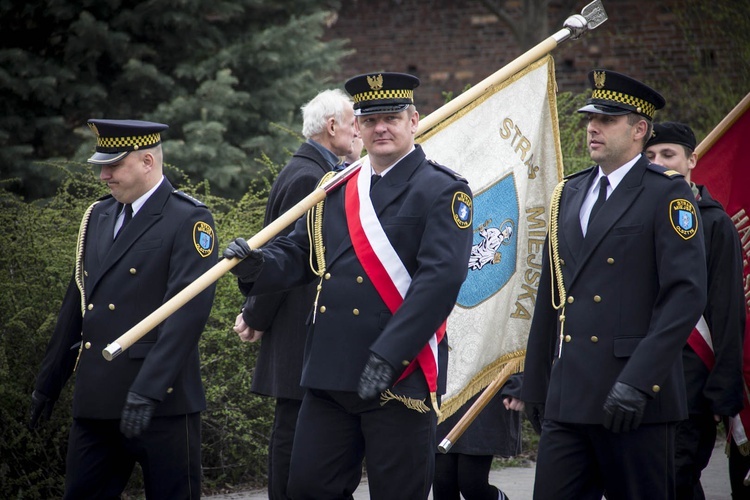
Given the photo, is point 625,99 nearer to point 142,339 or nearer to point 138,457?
point 142,339

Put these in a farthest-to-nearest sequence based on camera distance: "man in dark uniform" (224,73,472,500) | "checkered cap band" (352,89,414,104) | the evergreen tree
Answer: the evergreen tree < "checkered cap band" (352,89,414,104) < "man in dark uniform" (224,73,472,500)

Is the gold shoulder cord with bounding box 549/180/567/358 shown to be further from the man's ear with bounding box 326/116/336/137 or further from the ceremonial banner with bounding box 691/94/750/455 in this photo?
the ceremonial banner with bounding box 691/94/750/455

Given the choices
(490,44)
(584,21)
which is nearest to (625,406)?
(584,21)

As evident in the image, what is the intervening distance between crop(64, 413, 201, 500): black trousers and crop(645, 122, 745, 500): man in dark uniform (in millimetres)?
2444

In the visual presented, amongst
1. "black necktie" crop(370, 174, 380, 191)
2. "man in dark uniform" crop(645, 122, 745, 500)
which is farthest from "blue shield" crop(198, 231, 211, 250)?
"man in dark uniform" crop(645, 122, 745, 500)

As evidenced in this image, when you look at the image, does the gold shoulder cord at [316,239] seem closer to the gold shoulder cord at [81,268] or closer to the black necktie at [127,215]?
the black necktie at [127,215]

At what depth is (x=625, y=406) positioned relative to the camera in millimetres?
4141

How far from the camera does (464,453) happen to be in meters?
5.61

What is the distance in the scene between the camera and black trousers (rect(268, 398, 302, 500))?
5.59 meters

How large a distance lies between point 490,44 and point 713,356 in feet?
36.8

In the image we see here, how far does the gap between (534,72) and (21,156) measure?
6932 mm

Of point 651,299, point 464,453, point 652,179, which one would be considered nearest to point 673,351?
point 651,299

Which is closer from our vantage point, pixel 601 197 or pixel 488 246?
pixel 601 197

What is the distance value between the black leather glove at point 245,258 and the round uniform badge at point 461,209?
Result: 0.84 m
